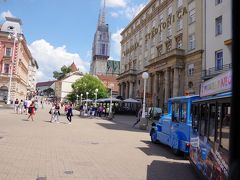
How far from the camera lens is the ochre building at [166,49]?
4025 centimetres

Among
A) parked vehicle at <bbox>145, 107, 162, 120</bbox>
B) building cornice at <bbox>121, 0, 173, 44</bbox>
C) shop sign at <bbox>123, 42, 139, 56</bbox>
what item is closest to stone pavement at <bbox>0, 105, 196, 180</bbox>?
parked vehicle at <bbox>145, 107, 162, 120</bbox>

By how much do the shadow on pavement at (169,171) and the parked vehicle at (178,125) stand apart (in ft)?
3.52

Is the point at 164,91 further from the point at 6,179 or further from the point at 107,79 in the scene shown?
the point at 107,79

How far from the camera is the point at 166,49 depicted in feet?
165

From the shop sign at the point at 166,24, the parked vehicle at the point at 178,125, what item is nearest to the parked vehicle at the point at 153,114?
the shop sign at the point at 166,24

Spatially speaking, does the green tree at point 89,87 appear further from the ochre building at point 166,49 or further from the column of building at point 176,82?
the column of building at point 176,82

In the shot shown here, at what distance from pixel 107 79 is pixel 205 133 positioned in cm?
13240

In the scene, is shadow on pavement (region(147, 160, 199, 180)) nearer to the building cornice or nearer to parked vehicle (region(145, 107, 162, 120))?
parked vehicle (region(145, 107, 162, 120))

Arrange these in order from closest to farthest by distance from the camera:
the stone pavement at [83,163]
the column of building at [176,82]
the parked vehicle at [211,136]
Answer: the parked vehicle at [211,136]
the stone pavement at [83,163]
the column of building at [176,82]

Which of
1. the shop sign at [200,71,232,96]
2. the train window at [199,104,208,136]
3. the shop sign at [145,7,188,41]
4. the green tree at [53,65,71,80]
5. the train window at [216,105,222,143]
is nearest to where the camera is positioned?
the shop sign at [200,71,232,96]

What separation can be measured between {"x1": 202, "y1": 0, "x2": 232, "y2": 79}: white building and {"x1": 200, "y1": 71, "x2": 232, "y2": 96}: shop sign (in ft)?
79.6

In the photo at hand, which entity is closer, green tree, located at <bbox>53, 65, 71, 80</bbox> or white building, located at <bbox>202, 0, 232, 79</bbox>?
white building, located at <bbox>202, 0, 232, 79</bbox>

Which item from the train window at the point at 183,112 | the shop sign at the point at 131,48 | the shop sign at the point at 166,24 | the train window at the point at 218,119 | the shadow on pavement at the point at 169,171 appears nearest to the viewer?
the train window at the point at 218,119

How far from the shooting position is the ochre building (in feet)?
132
